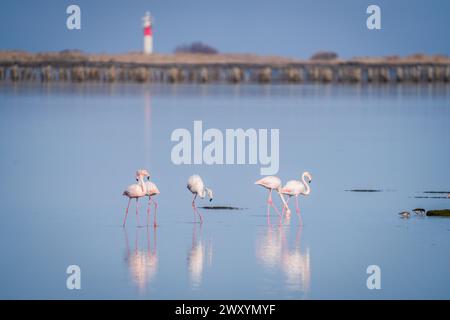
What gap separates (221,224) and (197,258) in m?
2.24

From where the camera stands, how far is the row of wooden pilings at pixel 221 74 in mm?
76812

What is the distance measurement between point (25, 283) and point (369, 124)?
22.9m

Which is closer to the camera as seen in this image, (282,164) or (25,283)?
(25,283)

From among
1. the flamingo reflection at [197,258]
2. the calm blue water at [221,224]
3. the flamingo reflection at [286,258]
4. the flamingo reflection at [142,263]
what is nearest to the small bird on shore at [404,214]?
the calm blue water at [221,224]

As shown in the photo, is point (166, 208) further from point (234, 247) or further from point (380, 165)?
point (380, 165)

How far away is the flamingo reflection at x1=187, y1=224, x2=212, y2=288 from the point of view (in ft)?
37.9

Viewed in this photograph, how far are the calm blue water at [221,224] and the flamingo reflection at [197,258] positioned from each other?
0.02 metres

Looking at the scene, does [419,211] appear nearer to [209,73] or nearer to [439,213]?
[439,213]

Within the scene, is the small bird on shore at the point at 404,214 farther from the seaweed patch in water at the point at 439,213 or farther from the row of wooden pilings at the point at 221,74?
the row of wooden pilings at the point at 221,74

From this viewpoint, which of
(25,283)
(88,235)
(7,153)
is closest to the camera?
(25,283)

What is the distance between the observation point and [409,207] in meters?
16.1

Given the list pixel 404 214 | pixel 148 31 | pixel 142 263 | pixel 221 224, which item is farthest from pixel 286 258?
pixel 148 31

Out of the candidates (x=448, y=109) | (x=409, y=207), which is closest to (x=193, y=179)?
(x=409, y=207)

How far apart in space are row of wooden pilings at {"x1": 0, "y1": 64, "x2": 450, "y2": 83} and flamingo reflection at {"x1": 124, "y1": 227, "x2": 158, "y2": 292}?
60815 mm
